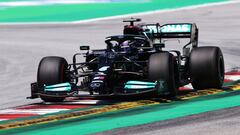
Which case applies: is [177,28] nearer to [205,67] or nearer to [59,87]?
[205,67]

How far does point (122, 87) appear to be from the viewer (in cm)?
1266

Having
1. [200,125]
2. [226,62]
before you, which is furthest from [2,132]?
[226,62]

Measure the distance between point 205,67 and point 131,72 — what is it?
1.35 meters

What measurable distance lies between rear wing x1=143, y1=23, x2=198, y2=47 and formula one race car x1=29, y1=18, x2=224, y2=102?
2.19 feet

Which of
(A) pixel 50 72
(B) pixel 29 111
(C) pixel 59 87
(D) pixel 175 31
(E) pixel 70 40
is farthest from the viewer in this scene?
(E) pixel 70 40

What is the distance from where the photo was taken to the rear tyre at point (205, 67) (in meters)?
13.4

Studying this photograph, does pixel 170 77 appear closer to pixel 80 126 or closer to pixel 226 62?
pixel 80 126

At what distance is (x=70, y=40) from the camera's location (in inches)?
1126

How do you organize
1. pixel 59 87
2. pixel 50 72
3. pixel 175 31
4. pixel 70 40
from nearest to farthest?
pixel 59 87 < pixel 50 72 < pixel 175 31 < pixel 70 40

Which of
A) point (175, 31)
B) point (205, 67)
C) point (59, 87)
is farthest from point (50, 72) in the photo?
point (175, 31)

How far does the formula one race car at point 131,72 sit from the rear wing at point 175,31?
0.67 metres

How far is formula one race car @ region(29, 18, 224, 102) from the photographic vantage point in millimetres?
12430

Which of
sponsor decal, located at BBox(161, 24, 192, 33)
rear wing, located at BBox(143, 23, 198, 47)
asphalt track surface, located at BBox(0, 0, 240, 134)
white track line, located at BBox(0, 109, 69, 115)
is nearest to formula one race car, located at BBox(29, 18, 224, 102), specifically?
white track line, located at BBox(0, 109, 69, 115)

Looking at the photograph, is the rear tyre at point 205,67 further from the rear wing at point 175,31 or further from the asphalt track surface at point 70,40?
the asphalt track surface at point 70,40
